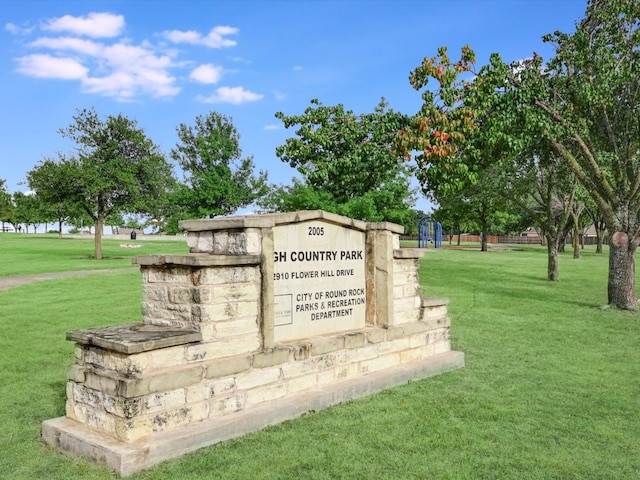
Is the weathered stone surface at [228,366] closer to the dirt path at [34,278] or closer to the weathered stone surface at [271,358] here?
the weathered stone surface at [271,358]

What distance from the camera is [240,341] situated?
5.42 meters

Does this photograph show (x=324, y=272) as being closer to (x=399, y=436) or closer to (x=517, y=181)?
(x=399, y=436)

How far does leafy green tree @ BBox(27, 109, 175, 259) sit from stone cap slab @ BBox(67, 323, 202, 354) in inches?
1108

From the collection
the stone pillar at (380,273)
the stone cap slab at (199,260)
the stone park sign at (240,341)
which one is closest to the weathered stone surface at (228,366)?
the stone park sign at (240,341)

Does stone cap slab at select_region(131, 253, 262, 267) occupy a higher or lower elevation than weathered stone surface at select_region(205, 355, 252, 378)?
higher

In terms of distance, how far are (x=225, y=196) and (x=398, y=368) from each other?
45060 millimetres

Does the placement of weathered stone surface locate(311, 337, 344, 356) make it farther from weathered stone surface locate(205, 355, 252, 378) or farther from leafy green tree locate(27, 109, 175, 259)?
leafy green tree locate(27, 109, 175, 259)

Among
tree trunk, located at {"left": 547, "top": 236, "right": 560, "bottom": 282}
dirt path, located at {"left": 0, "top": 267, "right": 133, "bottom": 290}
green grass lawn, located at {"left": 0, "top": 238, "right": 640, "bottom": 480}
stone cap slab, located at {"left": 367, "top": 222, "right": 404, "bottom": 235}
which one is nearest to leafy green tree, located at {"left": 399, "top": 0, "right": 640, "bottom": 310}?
green grass lawn, located at {"left": 0, "top": 238, "right": 640, "bottom": 480}

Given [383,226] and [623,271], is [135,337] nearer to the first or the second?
[383,226]

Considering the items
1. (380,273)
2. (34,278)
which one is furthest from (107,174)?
(380,273)

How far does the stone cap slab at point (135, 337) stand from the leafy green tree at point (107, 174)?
92.3ft

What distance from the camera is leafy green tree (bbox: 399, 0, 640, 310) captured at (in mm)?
12453

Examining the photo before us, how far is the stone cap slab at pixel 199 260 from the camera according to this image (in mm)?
5023

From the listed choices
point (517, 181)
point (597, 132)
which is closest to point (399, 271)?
point (597, 132)
